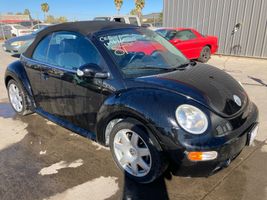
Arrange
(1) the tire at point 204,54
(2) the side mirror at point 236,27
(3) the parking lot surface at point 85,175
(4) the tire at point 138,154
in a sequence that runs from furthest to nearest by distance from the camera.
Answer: (2) the side mirror at point 236,27 < (1) the tire at point 204,54 < (3) the parking lot surface at point 85,175 < (4) the tire at point 138,154

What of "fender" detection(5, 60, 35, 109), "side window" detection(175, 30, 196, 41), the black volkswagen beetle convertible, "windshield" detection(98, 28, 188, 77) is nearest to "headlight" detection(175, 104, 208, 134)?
the black volkswagen beetle convertible

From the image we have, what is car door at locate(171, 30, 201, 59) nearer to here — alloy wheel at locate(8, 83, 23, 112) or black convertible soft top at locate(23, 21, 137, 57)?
black convertible soft top at locate(23, 21, 137, 57)

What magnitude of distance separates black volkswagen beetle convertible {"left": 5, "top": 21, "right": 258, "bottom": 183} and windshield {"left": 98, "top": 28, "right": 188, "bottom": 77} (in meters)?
0.01

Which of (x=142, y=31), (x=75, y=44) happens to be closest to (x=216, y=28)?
(x=142, y=31)

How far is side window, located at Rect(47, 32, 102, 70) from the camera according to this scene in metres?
2.99

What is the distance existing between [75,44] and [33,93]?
54.2 inches

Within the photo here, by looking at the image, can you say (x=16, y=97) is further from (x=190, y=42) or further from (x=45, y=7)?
(x=45, y=7)

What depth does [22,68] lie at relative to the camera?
4.19 metres

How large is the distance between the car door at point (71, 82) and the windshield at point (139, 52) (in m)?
0.22

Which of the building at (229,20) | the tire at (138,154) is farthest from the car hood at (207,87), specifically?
the building at (229,20)

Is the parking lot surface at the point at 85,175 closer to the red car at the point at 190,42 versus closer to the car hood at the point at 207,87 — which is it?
the car hood at the point at 207,87

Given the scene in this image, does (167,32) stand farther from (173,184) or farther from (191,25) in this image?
(173,184)

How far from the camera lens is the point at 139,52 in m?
3.14

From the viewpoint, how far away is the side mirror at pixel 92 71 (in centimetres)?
275
